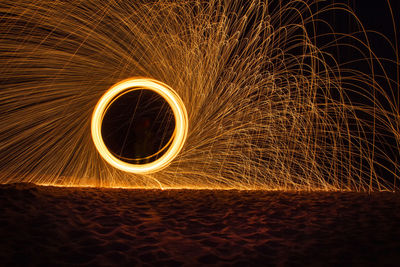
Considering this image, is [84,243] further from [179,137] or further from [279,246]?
[179,137]

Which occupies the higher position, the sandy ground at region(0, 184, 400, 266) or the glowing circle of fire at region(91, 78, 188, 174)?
the glowing circle of fire at region(91, 78, 188, 174)

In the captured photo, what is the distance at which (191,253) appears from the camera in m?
3.34

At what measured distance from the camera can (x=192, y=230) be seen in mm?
4012

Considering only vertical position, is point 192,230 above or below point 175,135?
below

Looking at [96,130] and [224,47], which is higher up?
[224,47]

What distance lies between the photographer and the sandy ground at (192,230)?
10.4 feet

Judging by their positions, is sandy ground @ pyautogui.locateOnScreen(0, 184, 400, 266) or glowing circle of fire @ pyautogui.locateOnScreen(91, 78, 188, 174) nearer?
sandy ground @ pyautogui.locateOnScreen(0, 184, 400, 266)

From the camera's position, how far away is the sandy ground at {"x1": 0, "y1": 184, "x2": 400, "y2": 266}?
3.17 metres

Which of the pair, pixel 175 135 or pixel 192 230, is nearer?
pixel 192 230

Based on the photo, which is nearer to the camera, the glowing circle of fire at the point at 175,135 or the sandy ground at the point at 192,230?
the sandy ground at the point at 192,230

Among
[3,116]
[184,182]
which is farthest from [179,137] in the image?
[3,116]

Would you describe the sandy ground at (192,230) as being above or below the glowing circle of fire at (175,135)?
below

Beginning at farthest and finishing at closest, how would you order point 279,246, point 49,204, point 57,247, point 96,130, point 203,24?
1. point 203,24
2. point 96,130
3. point 49,204
4. point 279,246
5. point 57,247

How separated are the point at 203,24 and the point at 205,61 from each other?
2.72 feet
